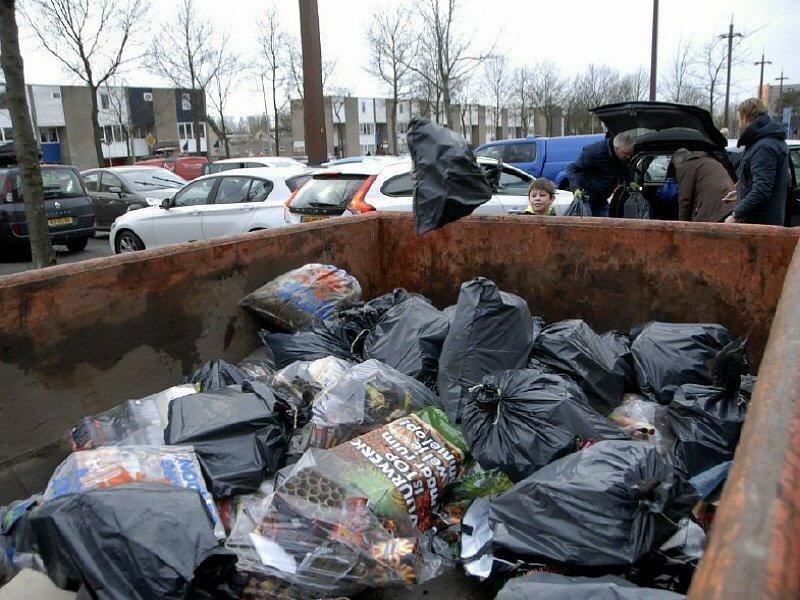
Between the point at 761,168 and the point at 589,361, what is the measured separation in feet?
8.39

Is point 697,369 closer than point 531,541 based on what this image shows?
No

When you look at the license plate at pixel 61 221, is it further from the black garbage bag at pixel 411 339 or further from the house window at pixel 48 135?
the house window at pixel 48 135

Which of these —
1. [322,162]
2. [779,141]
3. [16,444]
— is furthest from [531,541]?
[322,162]

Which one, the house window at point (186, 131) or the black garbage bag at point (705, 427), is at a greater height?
the house window at point (186, 131)

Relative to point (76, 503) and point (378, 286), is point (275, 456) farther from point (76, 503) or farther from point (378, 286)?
point (378, 286)

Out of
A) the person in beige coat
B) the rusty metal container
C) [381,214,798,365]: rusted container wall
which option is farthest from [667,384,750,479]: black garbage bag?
the person in beige coat

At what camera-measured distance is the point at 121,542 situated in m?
1.78

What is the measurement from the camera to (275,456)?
254cm

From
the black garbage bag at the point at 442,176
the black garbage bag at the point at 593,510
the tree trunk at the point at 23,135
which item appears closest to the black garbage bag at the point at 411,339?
the black garbage bag at the point at 442,176

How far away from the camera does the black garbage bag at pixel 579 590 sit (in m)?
1.64

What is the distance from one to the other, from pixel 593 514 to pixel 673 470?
0.36 meters

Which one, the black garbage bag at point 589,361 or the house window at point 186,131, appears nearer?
the black garbage bag at point 589,361

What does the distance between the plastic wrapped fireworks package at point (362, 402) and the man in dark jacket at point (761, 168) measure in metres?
3.14

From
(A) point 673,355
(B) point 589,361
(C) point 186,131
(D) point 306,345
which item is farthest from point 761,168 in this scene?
(C) point 186,131
